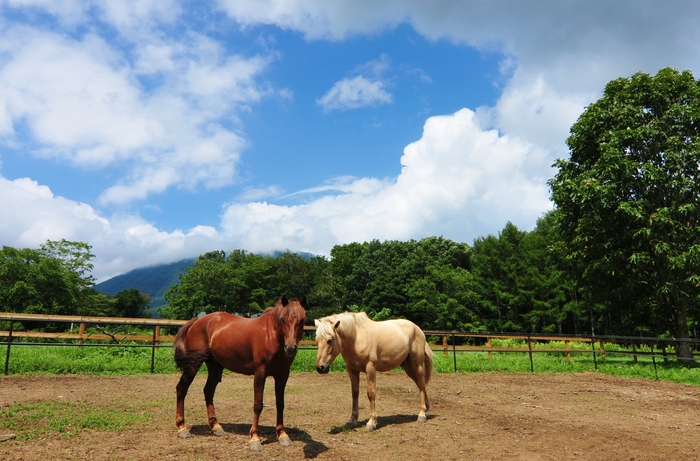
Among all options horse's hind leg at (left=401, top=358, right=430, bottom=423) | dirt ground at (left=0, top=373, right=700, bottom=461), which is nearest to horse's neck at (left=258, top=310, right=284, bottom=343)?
dirt ground at (left=0, top=373, right=700, bottom=461)

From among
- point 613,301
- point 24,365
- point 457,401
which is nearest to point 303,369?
point 457,401

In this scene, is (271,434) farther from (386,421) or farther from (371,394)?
(386,421)

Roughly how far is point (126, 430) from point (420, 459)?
3.74 meters

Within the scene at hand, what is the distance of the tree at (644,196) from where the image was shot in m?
15.2

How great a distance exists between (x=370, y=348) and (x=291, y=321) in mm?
2034

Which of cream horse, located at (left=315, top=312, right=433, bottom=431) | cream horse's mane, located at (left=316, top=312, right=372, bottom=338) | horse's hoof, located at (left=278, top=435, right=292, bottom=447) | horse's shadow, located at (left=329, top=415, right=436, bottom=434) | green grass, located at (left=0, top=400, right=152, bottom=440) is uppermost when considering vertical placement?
cream horse's mane, located at (left=316, top=312, right=372, bottom=338)

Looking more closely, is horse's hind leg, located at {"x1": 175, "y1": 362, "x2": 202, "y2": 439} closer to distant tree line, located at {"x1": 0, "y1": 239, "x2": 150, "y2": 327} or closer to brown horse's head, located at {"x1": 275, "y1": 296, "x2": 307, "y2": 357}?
brown horse's head, located at {"x1": 275, "y1": 296, "x2": 307, "y2": 357}

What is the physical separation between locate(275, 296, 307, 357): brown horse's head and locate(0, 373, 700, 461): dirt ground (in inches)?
47.2

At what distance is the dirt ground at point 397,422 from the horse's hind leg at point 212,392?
0.51ft

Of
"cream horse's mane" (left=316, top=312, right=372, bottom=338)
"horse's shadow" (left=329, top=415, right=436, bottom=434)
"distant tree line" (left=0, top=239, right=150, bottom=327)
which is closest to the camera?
"cream horse's mane" (left=316, top=312, right=372, bottom=338)

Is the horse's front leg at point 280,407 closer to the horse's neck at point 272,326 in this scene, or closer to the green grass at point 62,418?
the horse's neck at point 272,326

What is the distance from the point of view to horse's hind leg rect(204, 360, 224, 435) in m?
5.63

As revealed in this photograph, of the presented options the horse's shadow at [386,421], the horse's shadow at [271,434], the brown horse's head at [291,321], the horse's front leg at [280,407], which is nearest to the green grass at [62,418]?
the horse's shadow at [271,434]

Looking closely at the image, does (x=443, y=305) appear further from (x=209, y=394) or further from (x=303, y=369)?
(x=209, y=394)
